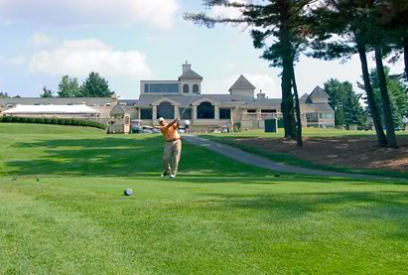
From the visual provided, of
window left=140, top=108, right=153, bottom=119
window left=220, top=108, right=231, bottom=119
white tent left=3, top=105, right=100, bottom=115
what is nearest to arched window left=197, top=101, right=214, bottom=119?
window left=220, top=108, right=231, bottom=119

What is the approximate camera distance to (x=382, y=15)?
25.0 m

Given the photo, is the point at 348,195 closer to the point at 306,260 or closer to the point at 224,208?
the point at 224,208

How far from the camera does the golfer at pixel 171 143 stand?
1734 cm

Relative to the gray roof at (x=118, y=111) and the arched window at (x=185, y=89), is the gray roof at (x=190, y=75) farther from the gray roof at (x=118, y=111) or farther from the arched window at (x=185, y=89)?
the gray roof at (x=118, y=111)

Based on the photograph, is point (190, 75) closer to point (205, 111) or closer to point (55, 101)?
point (205, 111)

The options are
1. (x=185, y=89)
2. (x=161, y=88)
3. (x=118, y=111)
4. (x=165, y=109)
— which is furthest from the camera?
(x=161, y=88)

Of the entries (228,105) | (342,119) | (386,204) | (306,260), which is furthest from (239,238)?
(342,119)

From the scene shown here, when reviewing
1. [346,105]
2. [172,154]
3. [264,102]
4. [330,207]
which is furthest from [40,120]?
[346,105]

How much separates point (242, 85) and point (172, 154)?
101503 millimetres

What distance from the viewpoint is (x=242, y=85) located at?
118m

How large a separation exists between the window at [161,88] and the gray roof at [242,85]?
1310cm

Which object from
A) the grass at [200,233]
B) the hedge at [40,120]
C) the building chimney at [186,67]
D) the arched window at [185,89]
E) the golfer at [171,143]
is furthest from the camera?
the building chimney at [186,67]

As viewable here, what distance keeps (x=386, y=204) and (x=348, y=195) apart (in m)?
1.06

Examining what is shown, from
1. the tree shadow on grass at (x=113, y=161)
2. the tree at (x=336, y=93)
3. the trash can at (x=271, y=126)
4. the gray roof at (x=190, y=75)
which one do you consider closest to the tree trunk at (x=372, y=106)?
the tree shadow on grass at (x=113, y=161)
